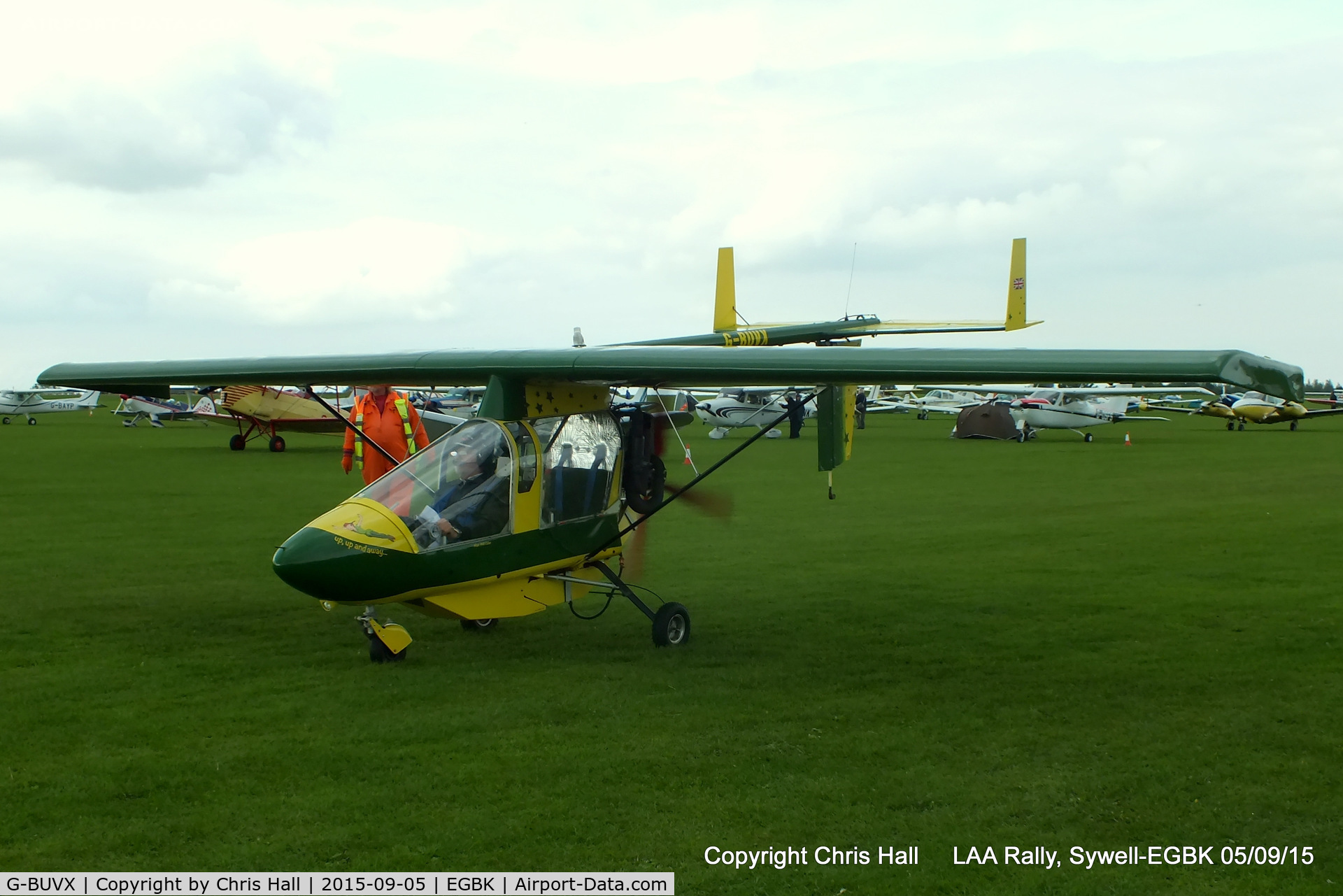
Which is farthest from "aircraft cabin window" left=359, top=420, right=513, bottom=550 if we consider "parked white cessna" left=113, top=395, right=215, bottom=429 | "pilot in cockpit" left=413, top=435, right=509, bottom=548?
"parked white cessna" left=113, top=395, right=215, bottom=429

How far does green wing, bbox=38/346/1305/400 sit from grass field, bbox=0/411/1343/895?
74.4 inches

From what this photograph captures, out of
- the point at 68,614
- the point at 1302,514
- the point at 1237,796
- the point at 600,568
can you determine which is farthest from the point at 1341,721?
the point at 1302,514

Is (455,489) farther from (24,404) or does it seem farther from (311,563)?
(24,404)

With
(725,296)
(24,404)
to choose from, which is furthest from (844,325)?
(24,404)

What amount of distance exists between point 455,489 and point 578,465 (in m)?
1.10

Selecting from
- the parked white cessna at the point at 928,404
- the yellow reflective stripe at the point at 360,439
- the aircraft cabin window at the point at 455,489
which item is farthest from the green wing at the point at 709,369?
the parked white cessna at the point at 928,404

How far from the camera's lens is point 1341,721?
6.39 metres

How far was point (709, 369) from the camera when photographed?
24.3 ft

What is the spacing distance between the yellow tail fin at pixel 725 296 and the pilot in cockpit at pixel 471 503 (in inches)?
1186

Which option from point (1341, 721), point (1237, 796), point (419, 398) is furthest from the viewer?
point (419, 398)

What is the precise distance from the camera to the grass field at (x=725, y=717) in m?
4.75

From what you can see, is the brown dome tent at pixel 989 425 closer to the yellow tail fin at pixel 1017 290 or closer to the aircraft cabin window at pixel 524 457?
the yellow tail fin at pixel 1017 290

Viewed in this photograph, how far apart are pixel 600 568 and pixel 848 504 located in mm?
9426

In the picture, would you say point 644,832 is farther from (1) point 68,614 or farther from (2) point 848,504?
(2) point 848,504
